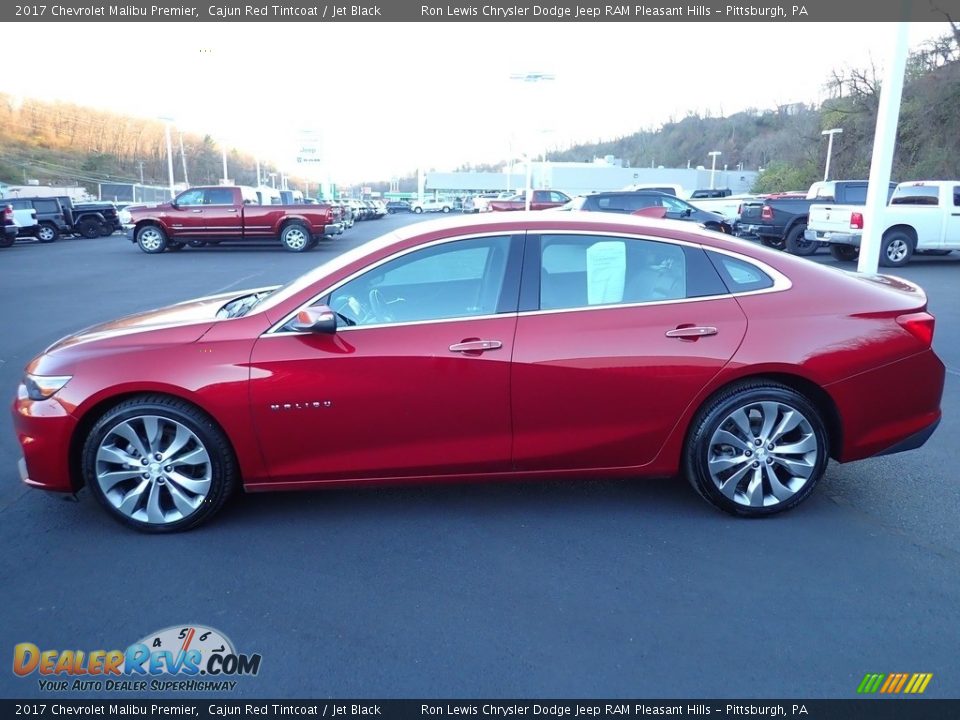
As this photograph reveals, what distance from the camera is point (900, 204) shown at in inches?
666

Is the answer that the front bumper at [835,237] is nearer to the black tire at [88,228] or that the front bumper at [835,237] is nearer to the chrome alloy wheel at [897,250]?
the chrome alloy wheel at [897,250]

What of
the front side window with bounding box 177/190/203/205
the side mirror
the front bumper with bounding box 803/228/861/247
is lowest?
the front bumper with bounding box 803/228/861/247

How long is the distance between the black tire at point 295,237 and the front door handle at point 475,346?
20.5 metres

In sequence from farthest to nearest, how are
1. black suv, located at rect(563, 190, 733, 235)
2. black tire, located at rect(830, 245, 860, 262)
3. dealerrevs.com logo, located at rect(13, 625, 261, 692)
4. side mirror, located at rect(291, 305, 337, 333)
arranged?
black suv, located at rect(563, 190, 733, 235)
black tire, located at rect(830, 245, 860, 262)
side mirror, located at rect(291, 305, 337, 333)
dealerrevs.com logo, located at rect(13, 625, 261, 692)

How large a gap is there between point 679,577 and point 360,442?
5.65 feet

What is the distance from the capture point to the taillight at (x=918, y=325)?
4117mm

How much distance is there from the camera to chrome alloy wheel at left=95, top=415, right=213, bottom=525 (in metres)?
3.88

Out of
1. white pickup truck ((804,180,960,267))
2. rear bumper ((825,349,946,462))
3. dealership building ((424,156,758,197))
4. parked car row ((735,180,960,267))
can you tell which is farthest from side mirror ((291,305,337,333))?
dealership building ((424,156,758,197))

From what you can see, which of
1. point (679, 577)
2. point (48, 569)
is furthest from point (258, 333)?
point (679, 577)

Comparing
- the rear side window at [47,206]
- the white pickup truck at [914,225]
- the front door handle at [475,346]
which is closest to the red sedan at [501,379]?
the front door handle at [475,346]

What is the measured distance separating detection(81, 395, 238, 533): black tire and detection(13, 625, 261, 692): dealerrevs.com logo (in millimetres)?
958

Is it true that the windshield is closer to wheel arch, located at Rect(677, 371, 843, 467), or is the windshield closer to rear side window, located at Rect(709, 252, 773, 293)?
rear side window, located at Rect(709, 252, 773, 293)
